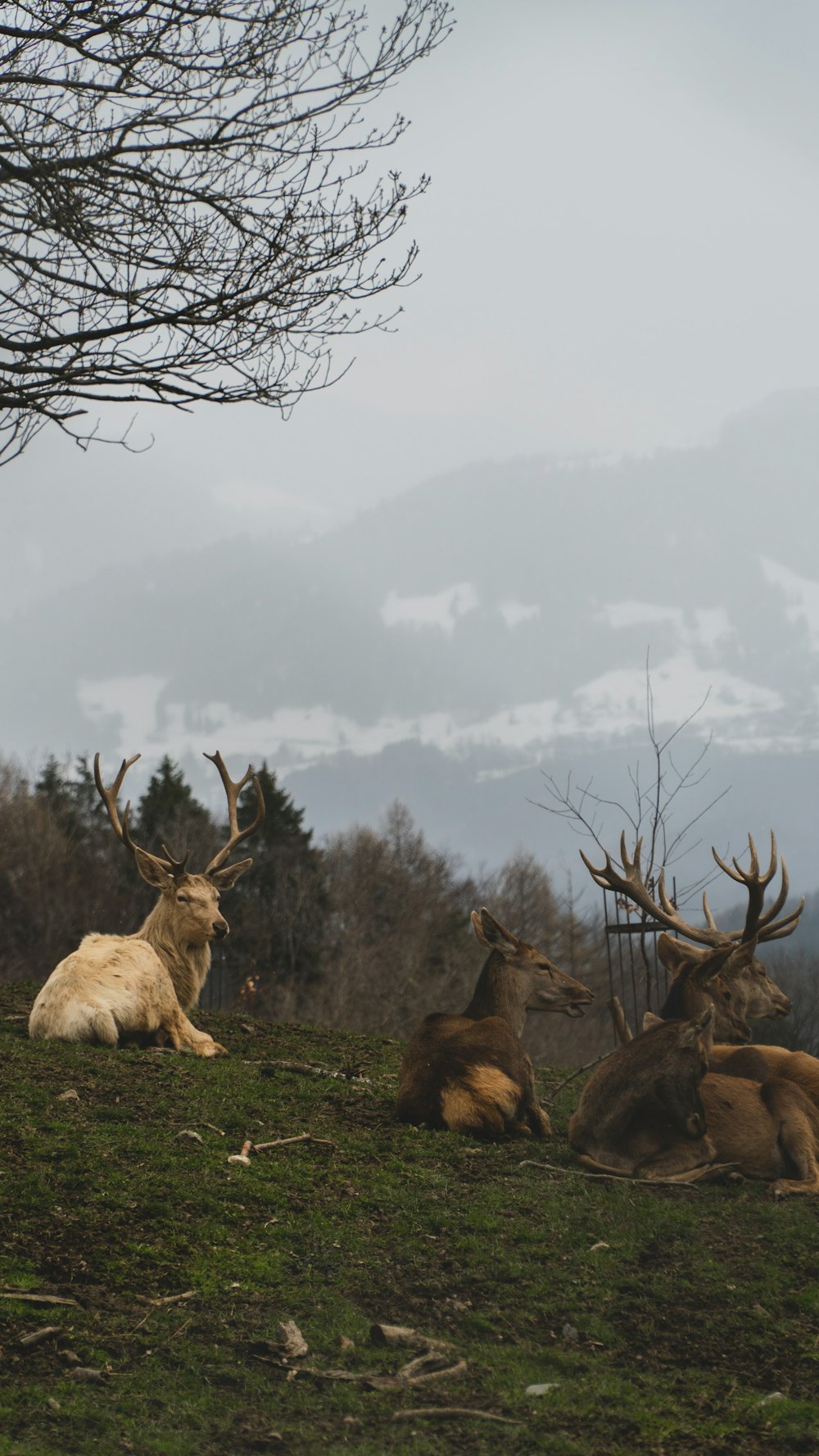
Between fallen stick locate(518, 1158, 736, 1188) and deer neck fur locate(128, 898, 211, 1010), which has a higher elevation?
deer neck fur locate(128, 898, 211, 1010)

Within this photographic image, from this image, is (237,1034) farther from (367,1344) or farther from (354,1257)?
(367,1344)

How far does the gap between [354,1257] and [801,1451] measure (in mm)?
2324

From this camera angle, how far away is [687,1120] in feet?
25.0

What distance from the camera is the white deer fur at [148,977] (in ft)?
31.9

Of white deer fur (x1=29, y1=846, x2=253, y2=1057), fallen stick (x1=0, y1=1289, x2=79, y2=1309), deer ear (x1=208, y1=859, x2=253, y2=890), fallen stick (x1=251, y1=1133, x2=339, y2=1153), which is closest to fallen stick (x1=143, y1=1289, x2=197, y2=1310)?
fallen stick (x1=0, y1=1289, x2=79, y2=1309)

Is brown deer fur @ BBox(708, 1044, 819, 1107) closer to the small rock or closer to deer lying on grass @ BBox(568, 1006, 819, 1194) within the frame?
deer lying on grass @ BBox(568, 1006, 819, 1194)

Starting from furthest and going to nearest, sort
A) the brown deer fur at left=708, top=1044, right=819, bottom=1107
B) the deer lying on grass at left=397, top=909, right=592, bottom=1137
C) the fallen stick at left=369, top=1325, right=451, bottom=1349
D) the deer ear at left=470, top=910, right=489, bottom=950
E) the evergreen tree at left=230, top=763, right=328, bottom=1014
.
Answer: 1. the evergreen tree at left=230, top=763, right=328, bottom=1014
2. the deer ear at left=470, top=910, right=489, bottom=950
3. the deer lying on grass at left=397, top=909, right=592, bottom=1137
4. the brown deer fur at left=708, top=1044, right=819, bottom=1107
5. the fallen stick at left=369, top=1325, right=451, bottom=1349

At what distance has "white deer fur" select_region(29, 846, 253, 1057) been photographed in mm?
9711

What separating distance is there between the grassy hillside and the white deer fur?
4.03ft

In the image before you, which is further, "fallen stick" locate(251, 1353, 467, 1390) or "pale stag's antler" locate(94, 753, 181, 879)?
"pale stag's antler" locate(94, 753, 181, 879)

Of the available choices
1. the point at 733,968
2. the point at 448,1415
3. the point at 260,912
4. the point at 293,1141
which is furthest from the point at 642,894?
the point at 260,912

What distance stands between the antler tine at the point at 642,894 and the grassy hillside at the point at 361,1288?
→ 2138 mm

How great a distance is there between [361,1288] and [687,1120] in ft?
8.61

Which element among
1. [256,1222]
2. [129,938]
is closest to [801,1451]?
[256,1222]
